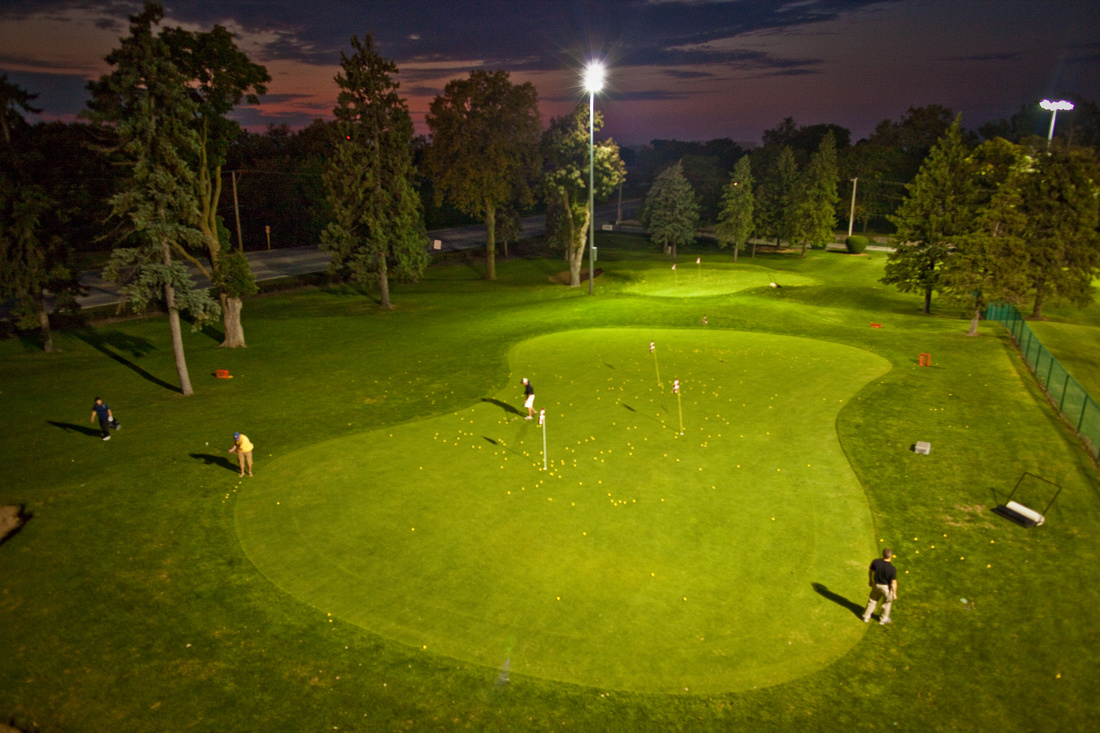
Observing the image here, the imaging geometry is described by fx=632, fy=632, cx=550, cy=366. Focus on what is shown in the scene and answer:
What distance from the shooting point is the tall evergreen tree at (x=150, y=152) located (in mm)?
23891

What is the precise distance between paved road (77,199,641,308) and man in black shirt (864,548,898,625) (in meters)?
40.1

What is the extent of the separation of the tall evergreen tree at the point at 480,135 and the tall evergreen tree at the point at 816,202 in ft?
126

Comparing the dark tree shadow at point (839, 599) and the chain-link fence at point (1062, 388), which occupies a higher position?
the chain-link fence at point (1062, 388)

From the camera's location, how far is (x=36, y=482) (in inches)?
769

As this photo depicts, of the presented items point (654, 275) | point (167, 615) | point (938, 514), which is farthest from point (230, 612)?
point (654, 275)

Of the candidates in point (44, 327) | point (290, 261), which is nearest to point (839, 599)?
point (44, 327)

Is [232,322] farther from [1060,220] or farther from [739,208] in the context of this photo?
[739,208]

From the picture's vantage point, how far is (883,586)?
1324cm

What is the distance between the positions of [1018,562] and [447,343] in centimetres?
2778

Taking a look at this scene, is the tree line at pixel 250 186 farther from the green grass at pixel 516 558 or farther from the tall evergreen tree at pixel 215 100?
the green grass at pixel 516 558

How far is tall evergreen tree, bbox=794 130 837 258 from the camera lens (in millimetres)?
77750

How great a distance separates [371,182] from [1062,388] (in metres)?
39.7

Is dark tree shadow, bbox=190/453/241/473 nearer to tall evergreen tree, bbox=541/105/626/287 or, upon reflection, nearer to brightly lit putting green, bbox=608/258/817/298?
brightly lit putting green, bbox=608/258/817/298

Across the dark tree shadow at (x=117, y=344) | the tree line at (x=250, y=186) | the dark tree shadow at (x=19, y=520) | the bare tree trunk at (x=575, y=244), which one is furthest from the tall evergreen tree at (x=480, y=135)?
the dark tree shadow at (x=19, y=520)
